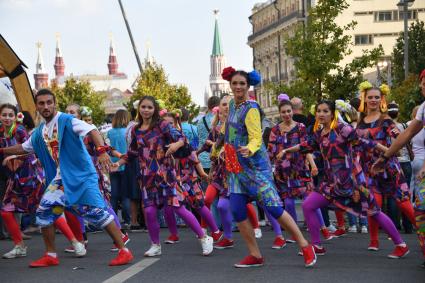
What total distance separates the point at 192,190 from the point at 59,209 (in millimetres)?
2716

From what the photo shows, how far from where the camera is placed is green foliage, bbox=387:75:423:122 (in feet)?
90.4

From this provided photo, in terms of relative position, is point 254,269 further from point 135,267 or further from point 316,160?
point 316,160

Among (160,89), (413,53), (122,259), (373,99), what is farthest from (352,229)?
(413,53)

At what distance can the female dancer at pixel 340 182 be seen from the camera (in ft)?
33.1

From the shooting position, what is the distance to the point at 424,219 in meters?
8.23

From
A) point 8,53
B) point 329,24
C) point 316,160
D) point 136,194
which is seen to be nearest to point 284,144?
point 316,160

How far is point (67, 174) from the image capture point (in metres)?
9.59

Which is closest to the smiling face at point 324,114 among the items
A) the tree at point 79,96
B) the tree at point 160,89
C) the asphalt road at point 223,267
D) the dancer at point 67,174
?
the asphalt road at point 223,267

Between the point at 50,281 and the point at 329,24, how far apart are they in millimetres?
25285

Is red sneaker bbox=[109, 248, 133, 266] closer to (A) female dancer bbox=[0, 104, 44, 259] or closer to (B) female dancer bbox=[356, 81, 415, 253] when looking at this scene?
(A) female dancer bbox=[0, 104, 44, 259]

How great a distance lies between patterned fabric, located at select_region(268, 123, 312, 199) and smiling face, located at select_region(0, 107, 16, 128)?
Answer: 301 centimetres

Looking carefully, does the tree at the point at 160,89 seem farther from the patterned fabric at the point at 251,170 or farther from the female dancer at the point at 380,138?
the patterned fabric at the point at 251,170

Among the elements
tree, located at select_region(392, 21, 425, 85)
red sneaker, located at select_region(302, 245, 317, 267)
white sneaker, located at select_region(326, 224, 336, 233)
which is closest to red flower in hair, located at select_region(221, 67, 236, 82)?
red sneaker, located at select_region(302, 245, 317, 267)

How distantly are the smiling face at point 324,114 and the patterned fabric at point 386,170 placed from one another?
93 cm
